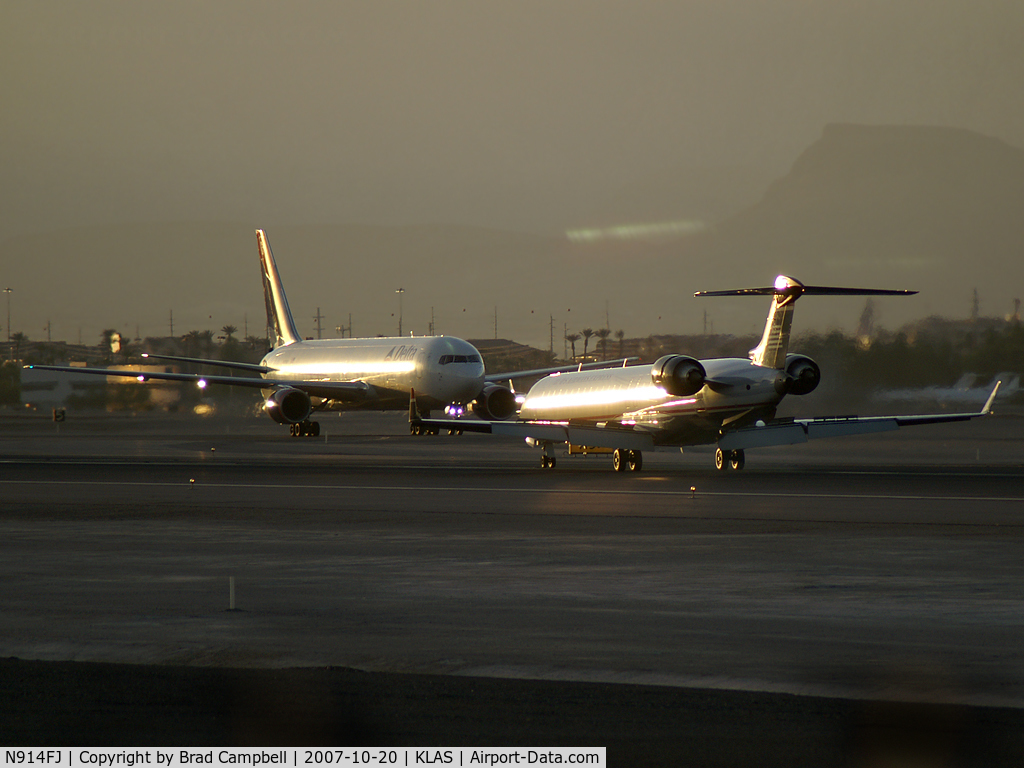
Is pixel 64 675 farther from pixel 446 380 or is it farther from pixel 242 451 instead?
pixel 446 380

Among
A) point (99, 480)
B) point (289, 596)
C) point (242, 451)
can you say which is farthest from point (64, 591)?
point (242, 451)

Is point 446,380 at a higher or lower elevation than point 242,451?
higher

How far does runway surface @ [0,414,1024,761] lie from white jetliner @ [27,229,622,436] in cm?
2372

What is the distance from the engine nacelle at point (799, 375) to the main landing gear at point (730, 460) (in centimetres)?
244

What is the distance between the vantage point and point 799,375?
1433 inches

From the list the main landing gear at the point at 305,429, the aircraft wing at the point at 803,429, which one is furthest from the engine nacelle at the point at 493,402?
the aircraft wing at the point at 803,429

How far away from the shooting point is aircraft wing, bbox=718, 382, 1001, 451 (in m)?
36.6

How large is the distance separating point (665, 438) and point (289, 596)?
24.5 metres

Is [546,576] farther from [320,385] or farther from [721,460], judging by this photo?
[320,385]

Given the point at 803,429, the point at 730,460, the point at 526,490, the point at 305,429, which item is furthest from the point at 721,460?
the point at 305,429

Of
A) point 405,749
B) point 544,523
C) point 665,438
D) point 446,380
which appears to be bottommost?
point 405,749

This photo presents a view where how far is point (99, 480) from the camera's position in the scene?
1332 inches

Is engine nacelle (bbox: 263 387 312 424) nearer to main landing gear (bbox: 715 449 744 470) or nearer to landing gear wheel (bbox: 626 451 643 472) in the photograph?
landing gear wheel (bbox: 626 451 643 472)

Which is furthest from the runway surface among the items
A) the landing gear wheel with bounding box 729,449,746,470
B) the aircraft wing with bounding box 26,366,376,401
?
the aircraft wing with bounding box 26,366,376,401
